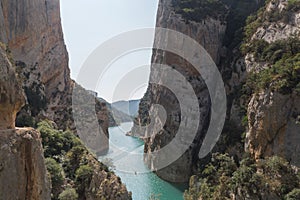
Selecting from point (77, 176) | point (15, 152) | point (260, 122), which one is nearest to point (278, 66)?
point (260, 122)

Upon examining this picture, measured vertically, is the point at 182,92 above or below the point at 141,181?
above

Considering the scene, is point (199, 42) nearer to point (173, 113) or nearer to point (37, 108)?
point (173, 113)


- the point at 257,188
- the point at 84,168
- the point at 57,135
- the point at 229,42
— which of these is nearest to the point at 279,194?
the point at 257,188

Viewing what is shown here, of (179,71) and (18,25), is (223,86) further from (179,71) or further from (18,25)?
(18,25)

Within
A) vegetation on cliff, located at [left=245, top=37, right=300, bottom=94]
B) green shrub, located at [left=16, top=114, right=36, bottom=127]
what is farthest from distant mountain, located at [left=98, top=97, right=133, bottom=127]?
vegetation on cliff, located at [left=245, top=37, right=300, bottom=94]

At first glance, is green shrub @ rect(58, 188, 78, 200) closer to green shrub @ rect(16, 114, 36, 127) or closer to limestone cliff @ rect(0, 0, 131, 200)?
limestone cliff @ rect(0, 0, 131, 200)

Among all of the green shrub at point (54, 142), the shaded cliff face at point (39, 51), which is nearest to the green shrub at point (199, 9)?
the shaded cliff face at point (39, 51)

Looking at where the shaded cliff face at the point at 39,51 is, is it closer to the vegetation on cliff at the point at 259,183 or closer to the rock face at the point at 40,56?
the rock face at the point at 40,56
